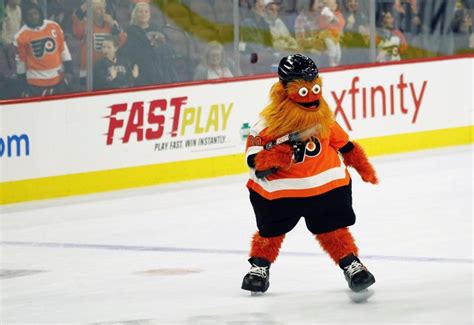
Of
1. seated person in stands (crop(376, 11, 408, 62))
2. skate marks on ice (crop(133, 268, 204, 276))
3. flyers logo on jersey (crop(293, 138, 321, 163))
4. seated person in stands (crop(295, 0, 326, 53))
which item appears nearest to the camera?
flyers logo on jersey (crop(293, 138, 321, 163))

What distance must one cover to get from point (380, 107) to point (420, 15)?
1.87 meters

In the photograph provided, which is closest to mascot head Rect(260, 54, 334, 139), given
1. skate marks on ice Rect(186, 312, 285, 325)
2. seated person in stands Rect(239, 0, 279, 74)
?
skate marks on ice Rect(186, 312, 285, 325)

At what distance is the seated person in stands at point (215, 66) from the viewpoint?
44.7 ft

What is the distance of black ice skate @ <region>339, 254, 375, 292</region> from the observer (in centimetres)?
740

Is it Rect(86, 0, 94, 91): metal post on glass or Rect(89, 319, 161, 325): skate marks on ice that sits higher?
Rect(86, 0, 94, 91): metal post on glass

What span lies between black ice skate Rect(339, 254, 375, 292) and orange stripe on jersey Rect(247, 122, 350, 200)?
0.40m

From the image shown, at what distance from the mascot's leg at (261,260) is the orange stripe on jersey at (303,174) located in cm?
26

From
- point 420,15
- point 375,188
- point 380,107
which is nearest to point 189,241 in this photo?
point 375,188

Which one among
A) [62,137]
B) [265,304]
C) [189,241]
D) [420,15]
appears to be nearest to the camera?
[265,304]

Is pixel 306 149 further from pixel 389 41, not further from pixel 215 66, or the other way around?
pixel 389 41

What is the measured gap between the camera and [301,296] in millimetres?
7527

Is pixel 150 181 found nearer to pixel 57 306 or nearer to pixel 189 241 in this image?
pixel 189 241

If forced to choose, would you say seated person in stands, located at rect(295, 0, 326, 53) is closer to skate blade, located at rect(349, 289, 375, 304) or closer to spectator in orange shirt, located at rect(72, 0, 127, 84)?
spectator in orange shirt, located at rect(72, 0, 127, 84)

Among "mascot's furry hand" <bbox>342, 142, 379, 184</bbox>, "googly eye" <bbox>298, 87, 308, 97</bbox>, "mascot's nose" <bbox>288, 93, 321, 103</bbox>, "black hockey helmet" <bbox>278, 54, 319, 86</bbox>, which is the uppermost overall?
"black hockey helmet" <bbox>278, 54, 319, 86</bbox>
